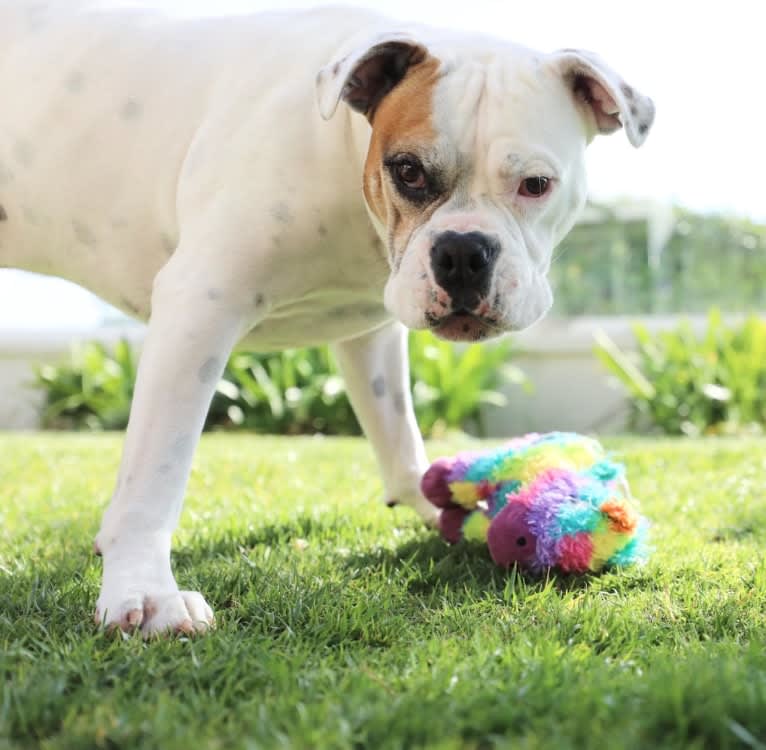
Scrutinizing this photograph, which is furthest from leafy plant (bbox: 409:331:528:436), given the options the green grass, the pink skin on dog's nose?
the pink skin on dog's nose

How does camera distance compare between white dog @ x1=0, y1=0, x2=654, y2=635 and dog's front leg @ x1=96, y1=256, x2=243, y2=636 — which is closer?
dog's front leg @ x1=96, y1=256, x2=243, y2=636

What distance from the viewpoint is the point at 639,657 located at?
174 cm

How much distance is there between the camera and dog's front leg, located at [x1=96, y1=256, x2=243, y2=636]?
1.90 metres

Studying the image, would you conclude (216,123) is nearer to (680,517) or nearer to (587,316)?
(680,517)

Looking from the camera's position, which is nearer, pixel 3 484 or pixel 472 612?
pixel 472 612

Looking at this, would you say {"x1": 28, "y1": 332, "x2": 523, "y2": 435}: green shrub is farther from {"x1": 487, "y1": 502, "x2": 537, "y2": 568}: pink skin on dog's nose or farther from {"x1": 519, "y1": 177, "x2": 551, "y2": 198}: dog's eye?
{"x1": 519, "y1": 177, "x2": 551, "y2": 198}: dog's eye

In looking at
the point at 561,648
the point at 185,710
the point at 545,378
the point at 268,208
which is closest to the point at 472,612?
the point at 561,648

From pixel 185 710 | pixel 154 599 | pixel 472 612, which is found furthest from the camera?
pixel 472 612

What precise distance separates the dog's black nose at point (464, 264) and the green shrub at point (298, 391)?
5.66 metres

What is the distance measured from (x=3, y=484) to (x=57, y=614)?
2.35 meters

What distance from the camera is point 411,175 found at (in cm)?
217

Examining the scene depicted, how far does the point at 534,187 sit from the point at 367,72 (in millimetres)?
474

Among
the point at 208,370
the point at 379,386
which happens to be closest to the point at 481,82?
the point at 208,370

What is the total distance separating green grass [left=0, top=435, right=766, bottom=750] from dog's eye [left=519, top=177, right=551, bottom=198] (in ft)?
2.90
